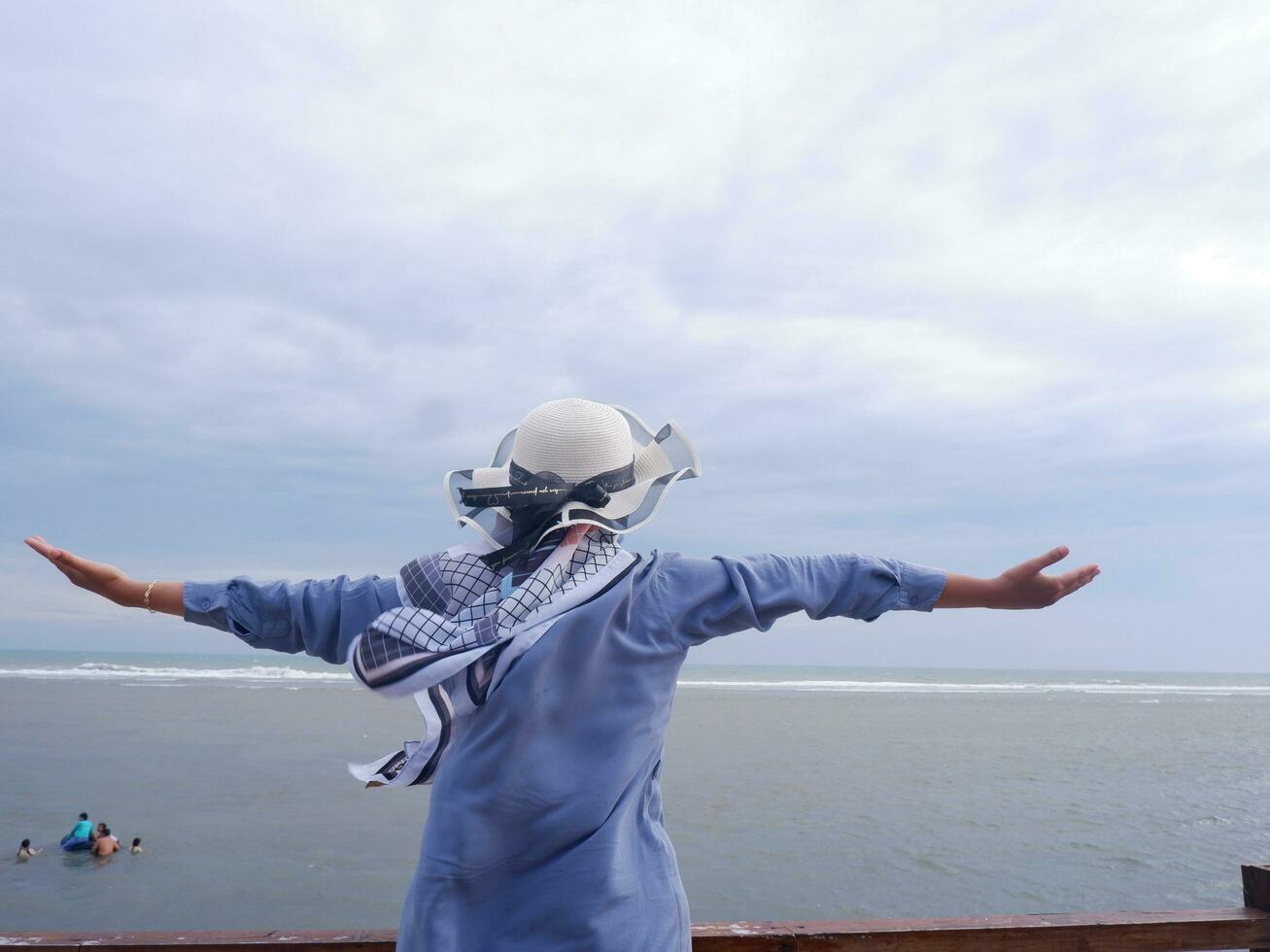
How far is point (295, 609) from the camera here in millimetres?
1596

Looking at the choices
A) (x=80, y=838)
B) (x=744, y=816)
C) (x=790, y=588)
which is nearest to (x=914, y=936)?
(x=790, y=588)

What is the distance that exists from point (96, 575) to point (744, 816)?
9.20 m

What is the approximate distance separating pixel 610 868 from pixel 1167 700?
33.2 meters

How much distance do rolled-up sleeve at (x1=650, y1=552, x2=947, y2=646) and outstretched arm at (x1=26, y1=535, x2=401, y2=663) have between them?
1.50 feet

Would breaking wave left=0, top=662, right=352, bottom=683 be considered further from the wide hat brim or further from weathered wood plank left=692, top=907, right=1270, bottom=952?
the wide hat brim

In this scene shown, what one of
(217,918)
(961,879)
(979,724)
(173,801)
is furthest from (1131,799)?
(173,801)

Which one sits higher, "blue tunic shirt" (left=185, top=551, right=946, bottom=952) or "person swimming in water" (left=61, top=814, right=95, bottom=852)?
"blue tunic shirt" (left=185, top=551, right=946, bottom=952)

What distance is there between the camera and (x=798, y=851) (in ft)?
28.5

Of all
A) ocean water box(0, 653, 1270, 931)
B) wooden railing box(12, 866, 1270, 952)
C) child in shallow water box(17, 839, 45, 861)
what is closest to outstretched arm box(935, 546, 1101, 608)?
wooden railing box(12, 866, 1270, 952)

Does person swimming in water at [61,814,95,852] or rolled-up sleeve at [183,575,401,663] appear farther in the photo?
person swimming in water at [61,814,95,852]

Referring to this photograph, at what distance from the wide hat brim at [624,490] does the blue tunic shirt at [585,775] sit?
0.37ft

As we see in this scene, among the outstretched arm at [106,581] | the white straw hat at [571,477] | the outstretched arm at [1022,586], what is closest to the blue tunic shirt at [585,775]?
the white straw hat at [571,477]

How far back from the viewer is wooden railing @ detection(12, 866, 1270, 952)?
6.82 feet

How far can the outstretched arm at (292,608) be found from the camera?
62.7 inches
